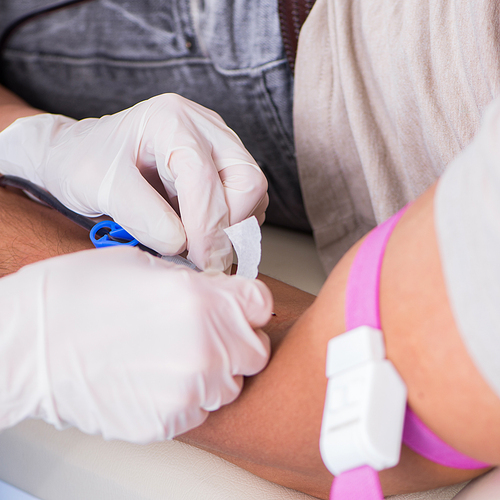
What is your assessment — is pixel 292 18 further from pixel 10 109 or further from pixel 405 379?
pixel 405 379

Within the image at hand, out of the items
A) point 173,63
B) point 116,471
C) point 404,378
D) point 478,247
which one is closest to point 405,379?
point 404,378

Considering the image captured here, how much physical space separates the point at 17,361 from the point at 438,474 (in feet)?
1.69

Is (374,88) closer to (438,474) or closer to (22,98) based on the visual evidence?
(438,474)

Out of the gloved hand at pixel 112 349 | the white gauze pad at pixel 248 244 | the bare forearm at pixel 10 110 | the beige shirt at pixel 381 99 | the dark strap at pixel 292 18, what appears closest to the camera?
the gloved hand at pixel 112 349

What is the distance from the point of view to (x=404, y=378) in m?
0.44

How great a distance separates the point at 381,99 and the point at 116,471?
2.97 feet

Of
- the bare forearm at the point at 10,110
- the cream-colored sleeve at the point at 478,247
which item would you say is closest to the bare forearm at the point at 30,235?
the bare forearm at the point at 10,110

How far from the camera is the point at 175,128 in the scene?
32.5 inches

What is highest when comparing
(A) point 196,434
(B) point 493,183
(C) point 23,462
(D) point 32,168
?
(B) point 493,183

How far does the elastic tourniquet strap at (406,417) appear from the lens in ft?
1.39

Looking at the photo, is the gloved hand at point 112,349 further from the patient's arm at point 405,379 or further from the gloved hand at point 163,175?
the gloved hand at point 163,175

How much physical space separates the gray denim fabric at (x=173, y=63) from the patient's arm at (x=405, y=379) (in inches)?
27.1

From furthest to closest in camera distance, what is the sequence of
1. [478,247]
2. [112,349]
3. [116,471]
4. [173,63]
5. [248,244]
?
[173,63], [116,471], [248,244], [112,349], [478,247]

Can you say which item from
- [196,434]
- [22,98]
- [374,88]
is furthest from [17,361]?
[22,98]
